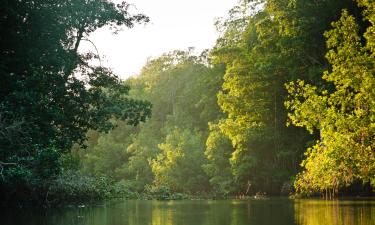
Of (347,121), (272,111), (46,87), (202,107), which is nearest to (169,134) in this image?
(202,107)

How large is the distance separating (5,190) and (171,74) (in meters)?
45.4

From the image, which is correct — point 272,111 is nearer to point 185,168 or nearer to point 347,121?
point 185,168

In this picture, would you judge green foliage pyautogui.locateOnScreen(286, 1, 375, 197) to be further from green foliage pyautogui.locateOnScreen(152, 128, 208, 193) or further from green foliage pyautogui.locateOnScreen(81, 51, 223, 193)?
green foliage pyautogui.locateOnScreen(81, 51, 223, 193)

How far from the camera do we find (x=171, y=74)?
64.9 metres

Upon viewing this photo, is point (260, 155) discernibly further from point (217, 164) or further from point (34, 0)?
point (34, 0)

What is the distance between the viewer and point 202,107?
59.2m

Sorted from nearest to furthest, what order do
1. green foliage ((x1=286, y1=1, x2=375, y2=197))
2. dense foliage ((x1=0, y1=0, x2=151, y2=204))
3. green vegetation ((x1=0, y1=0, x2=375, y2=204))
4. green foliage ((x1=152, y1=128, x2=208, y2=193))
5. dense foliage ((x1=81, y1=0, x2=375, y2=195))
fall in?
dense foliage ((x1=0, y1=0, x2=151, y2=204)) < green vegetation ((x1=0, y1=0, x2=375, y2=204)) < green foliage ((x1=286, y1=1, x2=375, y2=197)) < dense foliage ((x1=81, y1=0, x2=375, y2=195)) < green foliage ((x1=152, y1=128, x2=208, y2=193))

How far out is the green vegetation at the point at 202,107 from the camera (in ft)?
59.9

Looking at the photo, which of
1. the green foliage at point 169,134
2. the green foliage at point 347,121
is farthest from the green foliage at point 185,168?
the green foliage at point 347,121

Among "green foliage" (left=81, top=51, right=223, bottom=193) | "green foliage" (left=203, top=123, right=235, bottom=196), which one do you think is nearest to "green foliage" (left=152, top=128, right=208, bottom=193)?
"green foliage" (left=81, top=51, right=223, bottom=193)

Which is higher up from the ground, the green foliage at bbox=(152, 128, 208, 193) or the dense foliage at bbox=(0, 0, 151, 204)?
the dense foliage at bbox=(0, 0, 151, 204)

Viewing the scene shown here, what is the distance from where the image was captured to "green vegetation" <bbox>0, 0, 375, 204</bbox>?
1825 cm

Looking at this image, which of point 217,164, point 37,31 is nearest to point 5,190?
point 37,31

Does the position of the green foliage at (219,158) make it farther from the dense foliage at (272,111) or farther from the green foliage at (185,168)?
the green foliage at (185,168)
